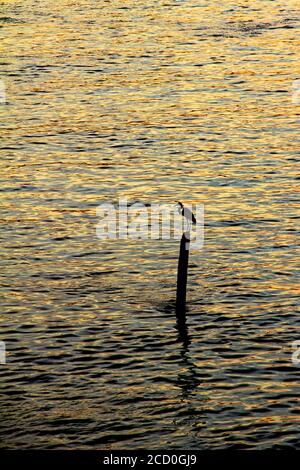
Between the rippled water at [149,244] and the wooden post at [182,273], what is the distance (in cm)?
56

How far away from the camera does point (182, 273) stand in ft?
116

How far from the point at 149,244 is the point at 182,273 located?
9.71 m

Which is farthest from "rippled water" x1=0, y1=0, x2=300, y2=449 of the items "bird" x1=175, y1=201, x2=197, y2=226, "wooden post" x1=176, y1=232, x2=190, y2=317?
"bird" x1=175, y1=201, x2=197, y2=226

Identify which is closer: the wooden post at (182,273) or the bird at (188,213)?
the bird at (188,213)

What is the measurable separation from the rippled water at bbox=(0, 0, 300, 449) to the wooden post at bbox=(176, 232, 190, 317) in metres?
0.56

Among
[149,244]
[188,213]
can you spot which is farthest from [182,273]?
[149,244]

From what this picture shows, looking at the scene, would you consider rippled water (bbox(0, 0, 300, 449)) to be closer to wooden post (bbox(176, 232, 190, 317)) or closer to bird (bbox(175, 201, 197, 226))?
wooden post (bbox(176, 232, 190, 317))

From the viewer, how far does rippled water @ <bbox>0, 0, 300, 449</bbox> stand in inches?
1224

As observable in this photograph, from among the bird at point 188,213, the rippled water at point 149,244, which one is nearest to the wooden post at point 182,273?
the rippled water at point 149,244

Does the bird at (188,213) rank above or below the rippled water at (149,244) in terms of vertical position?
above

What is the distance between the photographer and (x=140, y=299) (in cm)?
3909

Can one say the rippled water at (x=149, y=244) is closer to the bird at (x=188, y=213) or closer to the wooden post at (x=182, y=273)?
the wooden post at (x=182, y=273)

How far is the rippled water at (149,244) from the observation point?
31094mm

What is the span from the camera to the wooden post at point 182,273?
3409cm
